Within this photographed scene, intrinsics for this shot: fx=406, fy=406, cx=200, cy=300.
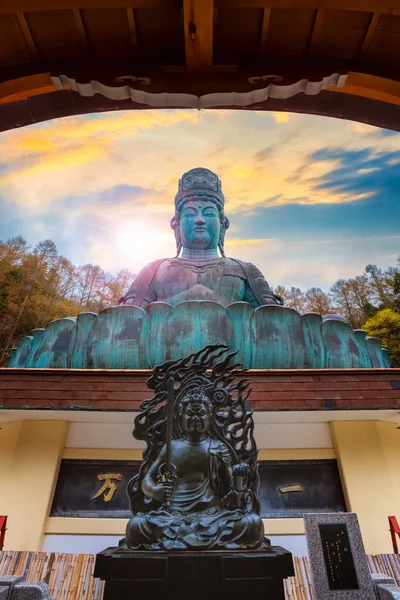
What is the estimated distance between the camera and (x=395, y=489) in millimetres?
3904

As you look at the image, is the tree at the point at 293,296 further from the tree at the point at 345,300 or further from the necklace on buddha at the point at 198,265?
the necklace on buddha at the point at 198,265

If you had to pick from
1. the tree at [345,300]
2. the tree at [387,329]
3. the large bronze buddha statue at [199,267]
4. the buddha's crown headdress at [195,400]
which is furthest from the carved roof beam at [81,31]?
the tree at [345,300]

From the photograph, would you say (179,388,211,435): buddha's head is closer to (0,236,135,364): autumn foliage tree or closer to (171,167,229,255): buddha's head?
(171,167,229,255): buddha's head

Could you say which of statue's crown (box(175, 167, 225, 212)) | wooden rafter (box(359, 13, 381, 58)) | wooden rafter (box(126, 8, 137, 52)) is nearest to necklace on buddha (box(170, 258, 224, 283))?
statue's crown (box(175, 167, 225, 212))

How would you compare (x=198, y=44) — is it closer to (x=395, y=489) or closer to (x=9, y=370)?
(x=9, y=370)

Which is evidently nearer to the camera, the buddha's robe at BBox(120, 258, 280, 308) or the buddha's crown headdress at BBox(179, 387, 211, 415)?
the buddha's crown headdress at BBox(179, 387, 211, 415)

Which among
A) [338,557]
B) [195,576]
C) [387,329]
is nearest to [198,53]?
[195,576]

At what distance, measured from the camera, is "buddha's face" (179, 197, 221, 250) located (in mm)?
6969

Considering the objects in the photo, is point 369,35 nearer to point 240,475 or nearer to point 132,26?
point 132,26

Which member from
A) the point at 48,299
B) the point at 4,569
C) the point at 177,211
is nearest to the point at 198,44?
the point at 4,569

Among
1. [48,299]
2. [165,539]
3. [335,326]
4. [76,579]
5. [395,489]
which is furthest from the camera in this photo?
[48,299]

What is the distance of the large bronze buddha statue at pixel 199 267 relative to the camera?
6188mm

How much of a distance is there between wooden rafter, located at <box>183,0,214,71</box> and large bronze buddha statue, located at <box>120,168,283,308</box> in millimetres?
3372

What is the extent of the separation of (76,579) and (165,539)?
1155 mm
